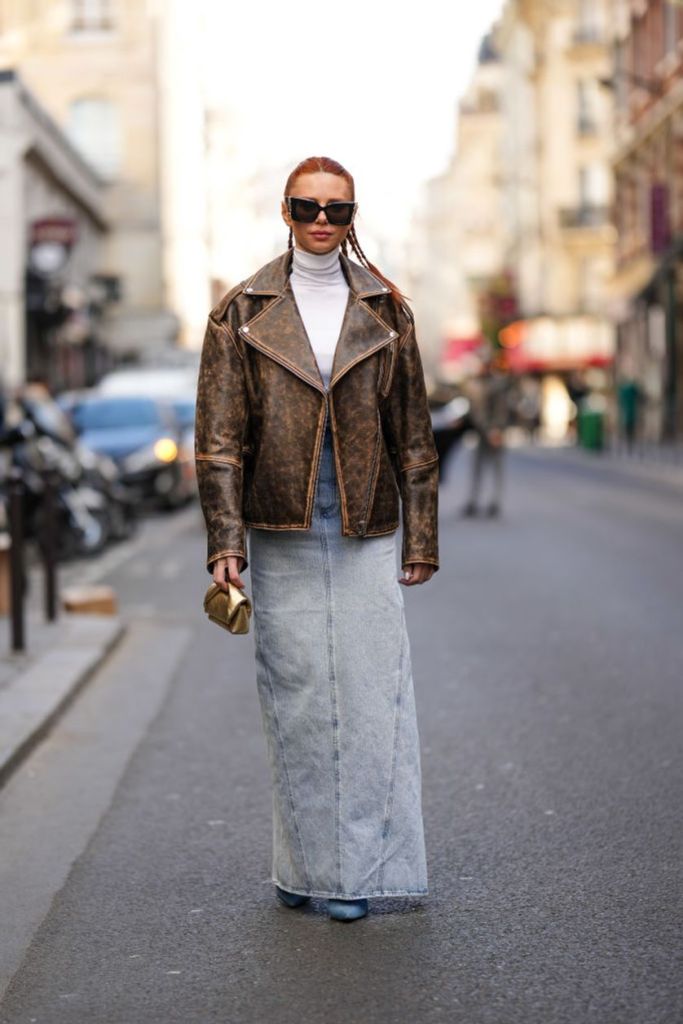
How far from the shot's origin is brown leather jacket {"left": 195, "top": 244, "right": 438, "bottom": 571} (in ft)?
15.3

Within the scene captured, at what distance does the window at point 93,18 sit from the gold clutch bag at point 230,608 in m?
55.0

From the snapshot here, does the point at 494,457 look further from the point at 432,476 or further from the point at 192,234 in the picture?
the point at 192,234

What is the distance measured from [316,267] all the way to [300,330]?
0.58 ft

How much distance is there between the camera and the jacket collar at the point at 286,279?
4688mm

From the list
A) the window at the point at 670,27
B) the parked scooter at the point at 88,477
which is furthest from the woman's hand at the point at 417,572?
the window at the point at 670,27

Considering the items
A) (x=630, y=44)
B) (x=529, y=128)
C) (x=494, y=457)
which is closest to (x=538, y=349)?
(x=529, y=128)

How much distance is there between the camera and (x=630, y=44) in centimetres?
4869

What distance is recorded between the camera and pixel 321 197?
4.64 metres

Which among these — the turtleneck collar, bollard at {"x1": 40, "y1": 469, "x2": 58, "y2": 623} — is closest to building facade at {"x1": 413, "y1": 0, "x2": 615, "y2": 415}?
bollard at {"x1": 40, "y1": 469, "x2": 58, "y2": 623}

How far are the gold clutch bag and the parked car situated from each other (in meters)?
17.9

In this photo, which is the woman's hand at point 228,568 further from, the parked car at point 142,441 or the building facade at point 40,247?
the building facade at point 40,247

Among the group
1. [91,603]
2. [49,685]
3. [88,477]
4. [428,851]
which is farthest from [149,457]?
[428,851]

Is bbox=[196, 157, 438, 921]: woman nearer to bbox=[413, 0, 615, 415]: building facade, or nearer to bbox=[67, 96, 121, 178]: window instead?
bbox=[67, 96, 121, 178]: window

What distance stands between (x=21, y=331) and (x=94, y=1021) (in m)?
34.3
